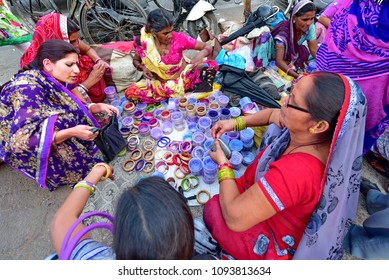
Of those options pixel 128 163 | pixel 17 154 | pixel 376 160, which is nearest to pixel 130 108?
pixel 128 163

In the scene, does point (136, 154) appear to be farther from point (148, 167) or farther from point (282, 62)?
point (282, 62)

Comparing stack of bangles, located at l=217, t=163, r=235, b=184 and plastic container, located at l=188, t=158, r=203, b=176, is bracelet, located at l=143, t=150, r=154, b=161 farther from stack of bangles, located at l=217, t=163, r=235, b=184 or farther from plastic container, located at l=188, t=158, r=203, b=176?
stack of bangles, located at l=217, t=163, r=235, b=184

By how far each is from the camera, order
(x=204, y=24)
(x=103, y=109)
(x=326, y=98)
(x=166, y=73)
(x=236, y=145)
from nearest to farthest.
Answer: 1. (x=326, y=98)
2. (x=103, y=109)
3. (x=236, y=145)
4. (x=166, y=73)
5. (x=204, y=24)

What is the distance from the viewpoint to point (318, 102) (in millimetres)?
1142

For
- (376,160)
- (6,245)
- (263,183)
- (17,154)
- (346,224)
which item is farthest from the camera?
(376,160)

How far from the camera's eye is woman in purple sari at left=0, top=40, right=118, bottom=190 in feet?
5.77

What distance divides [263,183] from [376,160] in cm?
209

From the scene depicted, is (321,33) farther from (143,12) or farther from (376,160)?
(143,12)

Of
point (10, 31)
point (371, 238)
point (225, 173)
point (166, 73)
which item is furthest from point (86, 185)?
point (10, 31)

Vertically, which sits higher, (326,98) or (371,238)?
(326,98)

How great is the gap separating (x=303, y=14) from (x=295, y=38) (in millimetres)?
348

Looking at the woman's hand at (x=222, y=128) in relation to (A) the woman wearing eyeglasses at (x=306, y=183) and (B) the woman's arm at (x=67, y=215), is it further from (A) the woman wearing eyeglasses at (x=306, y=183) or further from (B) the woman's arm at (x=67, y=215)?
(B) the woman's arm at (x=67, y=215)

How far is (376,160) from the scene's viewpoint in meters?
2.53

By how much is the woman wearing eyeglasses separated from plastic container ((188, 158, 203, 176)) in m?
0.84
